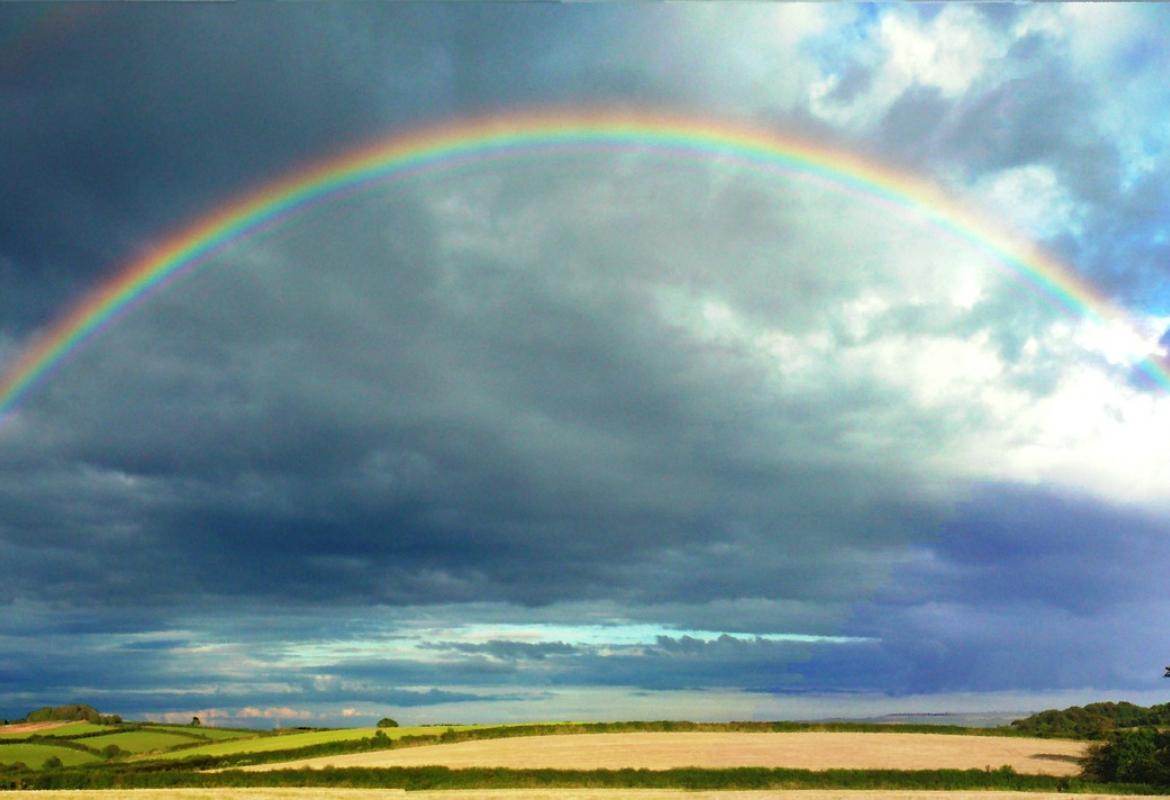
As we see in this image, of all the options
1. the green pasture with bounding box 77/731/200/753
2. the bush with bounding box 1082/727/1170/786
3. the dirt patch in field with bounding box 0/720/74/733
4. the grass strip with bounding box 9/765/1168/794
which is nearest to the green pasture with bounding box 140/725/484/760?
the green pasture with bounding box 77/731/200/753

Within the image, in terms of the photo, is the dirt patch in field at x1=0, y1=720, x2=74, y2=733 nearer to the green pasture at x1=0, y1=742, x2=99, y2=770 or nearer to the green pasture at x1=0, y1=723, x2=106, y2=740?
the green pasture at x1=0, y1=723, x2=106, y2=740

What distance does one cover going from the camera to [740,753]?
87.6 m

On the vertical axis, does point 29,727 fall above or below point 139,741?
above

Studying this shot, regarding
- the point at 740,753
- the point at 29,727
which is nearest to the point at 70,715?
the point at 29,727

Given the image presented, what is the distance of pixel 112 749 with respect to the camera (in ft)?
400

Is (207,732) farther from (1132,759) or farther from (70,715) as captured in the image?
(1132,759)

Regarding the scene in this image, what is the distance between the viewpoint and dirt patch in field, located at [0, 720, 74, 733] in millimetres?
137825

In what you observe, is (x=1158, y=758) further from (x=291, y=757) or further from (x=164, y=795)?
(x=291, y=757)

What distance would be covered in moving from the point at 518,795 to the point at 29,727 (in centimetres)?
11796

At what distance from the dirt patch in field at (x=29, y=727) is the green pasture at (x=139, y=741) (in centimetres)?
1214

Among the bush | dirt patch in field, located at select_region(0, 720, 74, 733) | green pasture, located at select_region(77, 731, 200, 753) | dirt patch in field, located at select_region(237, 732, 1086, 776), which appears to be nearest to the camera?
the bush

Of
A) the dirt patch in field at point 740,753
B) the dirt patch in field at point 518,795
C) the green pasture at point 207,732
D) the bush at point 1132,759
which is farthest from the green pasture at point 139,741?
the bush at point 1132,759

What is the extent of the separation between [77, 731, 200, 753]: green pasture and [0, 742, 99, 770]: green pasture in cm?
324

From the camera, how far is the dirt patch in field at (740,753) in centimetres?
7969
